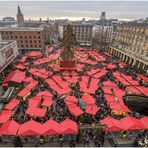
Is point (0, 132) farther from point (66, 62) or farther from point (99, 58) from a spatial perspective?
point (99, 58)

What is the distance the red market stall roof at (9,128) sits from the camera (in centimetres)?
1892

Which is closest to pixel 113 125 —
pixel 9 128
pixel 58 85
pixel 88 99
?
pixel 88 99

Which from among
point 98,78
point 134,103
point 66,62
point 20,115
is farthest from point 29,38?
point 134,103

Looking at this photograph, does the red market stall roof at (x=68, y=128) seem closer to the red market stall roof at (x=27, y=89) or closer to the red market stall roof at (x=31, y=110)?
the red market stall roof at (x=31, y=110)

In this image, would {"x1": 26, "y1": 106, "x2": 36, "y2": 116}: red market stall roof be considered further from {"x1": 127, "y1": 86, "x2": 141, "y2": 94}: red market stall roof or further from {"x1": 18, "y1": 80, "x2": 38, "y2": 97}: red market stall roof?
{"x1": 127, "y1": 86, "x2": 141, "y2": 94}: red market stall roof

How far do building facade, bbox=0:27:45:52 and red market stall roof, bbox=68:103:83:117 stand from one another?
4679cm

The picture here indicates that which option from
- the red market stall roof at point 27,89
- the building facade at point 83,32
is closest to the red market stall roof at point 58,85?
the red market stall roof at point 27,89

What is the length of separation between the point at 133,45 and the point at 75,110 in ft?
135

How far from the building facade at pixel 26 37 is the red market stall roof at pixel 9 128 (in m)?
49.8

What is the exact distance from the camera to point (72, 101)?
26531mm

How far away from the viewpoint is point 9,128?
19328 millimetres

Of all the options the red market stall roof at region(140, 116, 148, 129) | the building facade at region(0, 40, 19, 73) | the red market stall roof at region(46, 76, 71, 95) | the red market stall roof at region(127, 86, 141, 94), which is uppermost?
the building facade at region(0, 40, 19, 73)

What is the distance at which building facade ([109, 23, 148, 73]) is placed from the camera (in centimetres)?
4912

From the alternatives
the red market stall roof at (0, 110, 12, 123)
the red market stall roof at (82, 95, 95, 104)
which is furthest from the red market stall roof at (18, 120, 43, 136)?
the red market stall roof at (82, 95, 95, 104)
